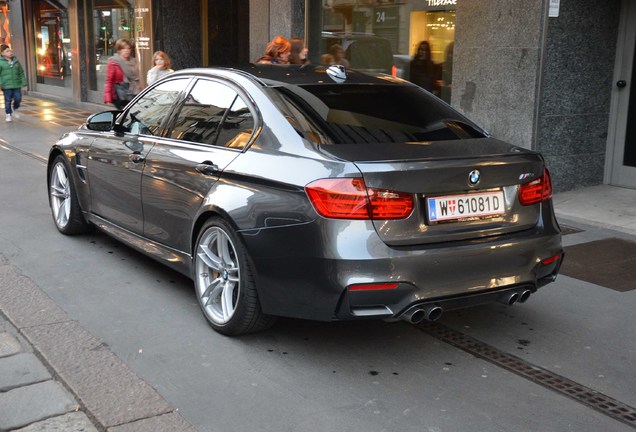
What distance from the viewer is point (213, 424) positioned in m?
3.55

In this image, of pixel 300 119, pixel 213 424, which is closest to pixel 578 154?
pixel 300 119

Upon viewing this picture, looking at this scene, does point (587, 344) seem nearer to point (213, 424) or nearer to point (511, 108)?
point (213, 424)

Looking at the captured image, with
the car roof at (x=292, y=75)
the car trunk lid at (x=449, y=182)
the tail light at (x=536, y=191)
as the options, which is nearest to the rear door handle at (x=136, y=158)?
the car roof at (x=292, y=75)

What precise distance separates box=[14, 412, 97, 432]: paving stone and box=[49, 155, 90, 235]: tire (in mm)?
3454

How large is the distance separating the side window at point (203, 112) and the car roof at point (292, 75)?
13 centimetres

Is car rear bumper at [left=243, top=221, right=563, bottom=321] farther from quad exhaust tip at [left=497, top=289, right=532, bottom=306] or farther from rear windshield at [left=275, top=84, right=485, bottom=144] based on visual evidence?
rear windshield at [left=275, top=84, right=485, bottom=144]

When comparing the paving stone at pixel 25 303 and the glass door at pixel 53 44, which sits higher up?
the glass door at pixel 53 44

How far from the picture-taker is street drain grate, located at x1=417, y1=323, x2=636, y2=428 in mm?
3764

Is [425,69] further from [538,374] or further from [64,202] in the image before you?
[538,374]

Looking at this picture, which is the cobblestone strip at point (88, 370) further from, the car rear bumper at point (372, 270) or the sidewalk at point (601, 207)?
the sidewalk at point (601, 207)

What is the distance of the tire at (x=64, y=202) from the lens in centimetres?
683

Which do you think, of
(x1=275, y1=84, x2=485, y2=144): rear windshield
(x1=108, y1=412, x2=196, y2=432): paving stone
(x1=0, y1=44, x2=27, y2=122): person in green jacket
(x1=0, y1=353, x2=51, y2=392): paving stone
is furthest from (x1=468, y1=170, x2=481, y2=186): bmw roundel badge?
(x1=0, y1=44, x2=27, y2=122): person in green jacket

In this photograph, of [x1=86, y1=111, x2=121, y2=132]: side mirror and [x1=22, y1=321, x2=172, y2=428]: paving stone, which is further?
[x1=86, y1=111, x2=121, y2=132]: side mirror

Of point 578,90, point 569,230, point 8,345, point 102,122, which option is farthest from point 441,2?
point 8,345
